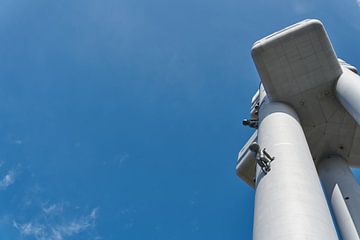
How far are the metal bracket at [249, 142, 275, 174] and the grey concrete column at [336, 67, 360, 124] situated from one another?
224 inches

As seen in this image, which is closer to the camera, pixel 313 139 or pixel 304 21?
pixel 304 21

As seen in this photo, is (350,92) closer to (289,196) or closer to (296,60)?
(296,60)

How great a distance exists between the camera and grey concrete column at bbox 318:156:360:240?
65.3 feet

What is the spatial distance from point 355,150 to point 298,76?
6842 millimetres

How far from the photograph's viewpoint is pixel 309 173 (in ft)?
47.9

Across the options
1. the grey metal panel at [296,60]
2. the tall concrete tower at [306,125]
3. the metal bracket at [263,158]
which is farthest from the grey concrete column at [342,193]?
the metal bracket at [263,158]

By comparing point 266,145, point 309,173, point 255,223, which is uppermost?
point 266,145

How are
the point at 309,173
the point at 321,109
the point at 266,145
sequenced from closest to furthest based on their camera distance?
the point at 309,173 → the point at 266,145 → the point at 321,109

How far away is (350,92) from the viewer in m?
19.4

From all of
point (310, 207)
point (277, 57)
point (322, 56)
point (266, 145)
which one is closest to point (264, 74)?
point (277, 57)

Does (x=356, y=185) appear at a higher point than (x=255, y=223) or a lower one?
higher

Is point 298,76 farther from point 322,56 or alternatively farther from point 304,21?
point 304,21

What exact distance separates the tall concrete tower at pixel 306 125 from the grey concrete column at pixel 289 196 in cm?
5

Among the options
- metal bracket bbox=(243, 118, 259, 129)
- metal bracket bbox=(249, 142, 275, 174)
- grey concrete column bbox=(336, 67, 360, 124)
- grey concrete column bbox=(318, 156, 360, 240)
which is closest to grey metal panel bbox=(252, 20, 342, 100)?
grey concrete column bbox=(336, 67, 360, 124)
